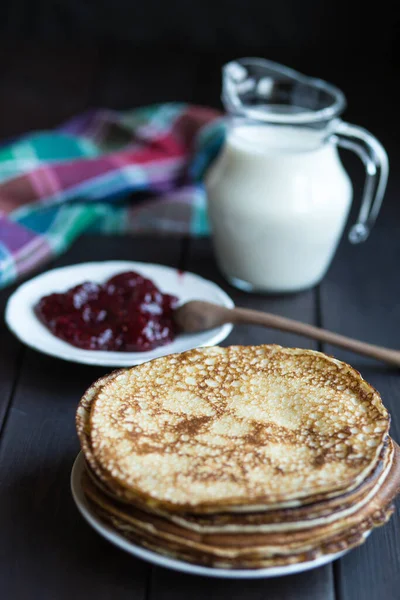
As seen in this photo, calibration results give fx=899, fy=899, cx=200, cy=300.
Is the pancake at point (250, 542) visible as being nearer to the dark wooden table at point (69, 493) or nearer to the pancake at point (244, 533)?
the pancake at point (244, 533)

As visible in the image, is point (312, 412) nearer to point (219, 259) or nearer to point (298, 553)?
point (298, 553)

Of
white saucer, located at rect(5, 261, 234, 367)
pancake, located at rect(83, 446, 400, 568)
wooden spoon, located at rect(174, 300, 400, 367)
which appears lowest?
white saucer, located at rect(5, 261, 234, 367)

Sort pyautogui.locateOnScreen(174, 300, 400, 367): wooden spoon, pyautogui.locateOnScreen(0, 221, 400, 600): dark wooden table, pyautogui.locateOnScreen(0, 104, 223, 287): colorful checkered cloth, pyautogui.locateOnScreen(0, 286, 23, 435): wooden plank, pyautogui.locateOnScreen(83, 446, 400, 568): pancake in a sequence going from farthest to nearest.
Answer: pyautogui.locateOnScreen(0, 104, 223, 287): colorful checkered cloth → pyautogui.locateOnScreen(174, 300, 400, 367): wooden spoon → pyautogui.locateOnScreen(0, 286, 23, 435): wooden plank → pyautogui.locateOnScreen(0, 221, 400, 600): dark wooden table → pyautogui.locateOnScreen(83, 446, 400, 568): pancake

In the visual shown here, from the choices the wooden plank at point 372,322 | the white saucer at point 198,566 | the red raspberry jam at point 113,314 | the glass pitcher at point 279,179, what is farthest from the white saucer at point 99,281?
the white saucer at point 198,566

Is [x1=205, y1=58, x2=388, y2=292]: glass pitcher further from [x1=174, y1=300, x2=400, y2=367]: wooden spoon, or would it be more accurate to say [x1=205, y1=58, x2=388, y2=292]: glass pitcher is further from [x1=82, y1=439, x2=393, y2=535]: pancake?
[x1=82, y1=439, x2=393, y2=535]: pancake

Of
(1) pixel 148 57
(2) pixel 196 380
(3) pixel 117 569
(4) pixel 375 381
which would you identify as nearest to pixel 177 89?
(1) pixel 148 57

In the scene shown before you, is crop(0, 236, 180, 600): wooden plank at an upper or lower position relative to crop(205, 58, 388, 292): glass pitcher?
lower

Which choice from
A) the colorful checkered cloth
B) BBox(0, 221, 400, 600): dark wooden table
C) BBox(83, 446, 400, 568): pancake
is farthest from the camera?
the colorful checkered cloth

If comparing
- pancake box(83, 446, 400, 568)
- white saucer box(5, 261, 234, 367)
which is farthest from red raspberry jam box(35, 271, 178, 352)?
pancake box(83, 446, 400, 568)
